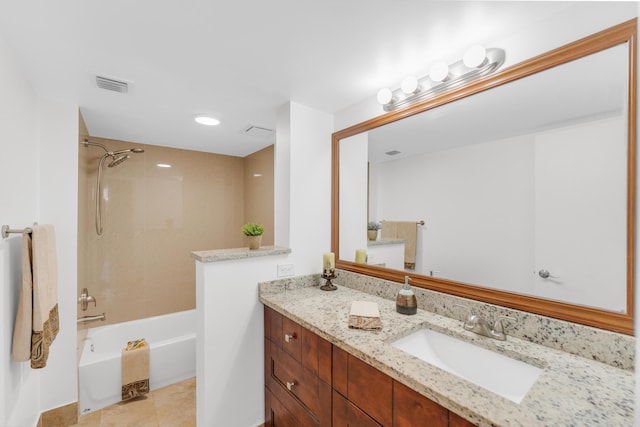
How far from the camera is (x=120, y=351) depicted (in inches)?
98.8

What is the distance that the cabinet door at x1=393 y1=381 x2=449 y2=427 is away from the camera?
84 cm

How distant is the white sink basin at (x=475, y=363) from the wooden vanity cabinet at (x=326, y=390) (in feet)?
0.78

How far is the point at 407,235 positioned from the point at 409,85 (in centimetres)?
87

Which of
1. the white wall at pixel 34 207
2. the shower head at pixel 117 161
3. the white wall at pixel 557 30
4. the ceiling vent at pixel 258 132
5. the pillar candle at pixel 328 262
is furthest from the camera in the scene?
the shower head at pixel 117 161

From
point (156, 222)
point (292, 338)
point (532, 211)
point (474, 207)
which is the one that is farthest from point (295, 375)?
point (156, 222)

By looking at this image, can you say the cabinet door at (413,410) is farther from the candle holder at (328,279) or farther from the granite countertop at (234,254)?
the granite countertop at (234,254)

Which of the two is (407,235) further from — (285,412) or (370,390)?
(285,412)

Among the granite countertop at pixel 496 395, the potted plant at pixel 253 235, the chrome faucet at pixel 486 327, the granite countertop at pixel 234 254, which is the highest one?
the potted plant at pixel 253 235

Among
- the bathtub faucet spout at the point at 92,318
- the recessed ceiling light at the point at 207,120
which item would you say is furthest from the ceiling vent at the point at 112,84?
the bathtub faucet spout at the point at 92,318

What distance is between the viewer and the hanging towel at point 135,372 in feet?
7.25

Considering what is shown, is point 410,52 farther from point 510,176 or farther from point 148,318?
point 148,318

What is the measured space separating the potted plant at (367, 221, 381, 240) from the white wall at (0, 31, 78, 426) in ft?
6.36

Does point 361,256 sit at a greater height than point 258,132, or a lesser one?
lesser

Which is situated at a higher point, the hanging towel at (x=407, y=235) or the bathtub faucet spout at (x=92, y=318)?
the hanging towel at (x=407, y=235)
